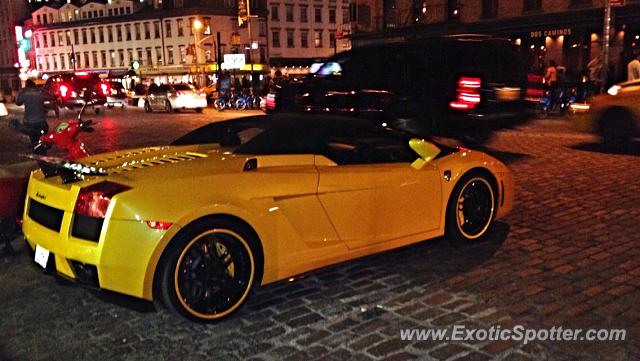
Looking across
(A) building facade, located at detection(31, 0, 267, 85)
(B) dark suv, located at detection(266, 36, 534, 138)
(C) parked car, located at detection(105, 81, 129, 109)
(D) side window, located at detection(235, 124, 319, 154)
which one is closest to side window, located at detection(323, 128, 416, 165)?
(D) side window, located at detection(235, 124, 319, 154)

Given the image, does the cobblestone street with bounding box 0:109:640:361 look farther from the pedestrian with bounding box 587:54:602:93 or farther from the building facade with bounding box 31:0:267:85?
the building facade with bounding box 31:0:267:85

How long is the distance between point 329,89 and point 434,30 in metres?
25.6

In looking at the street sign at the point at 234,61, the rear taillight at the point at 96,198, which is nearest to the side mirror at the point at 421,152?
the rear taillight at the point at 96,198

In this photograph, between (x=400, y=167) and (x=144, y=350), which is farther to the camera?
(x=400, y=167)

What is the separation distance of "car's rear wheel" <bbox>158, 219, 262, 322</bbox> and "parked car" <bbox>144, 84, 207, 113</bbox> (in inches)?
1029

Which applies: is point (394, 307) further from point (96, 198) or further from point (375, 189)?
point (96, 198)

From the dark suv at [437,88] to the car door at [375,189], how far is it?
536 centimetres

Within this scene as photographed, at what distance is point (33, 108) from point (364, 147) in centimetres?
970

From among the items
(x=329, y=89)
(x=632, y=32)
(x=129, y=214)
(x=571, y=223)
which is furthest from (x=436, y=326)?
(x=632, y=32)

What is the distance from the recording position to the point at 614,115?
38.1 ft

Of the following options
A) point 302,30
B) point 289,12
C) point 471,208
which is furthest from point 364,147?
point 289,12

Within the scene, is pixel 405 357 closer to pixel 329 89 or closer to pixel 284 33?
pixel 329 89

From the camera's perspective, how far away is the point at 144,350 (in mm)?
3729

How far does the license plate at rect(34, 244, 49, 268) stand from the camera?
413 centimetres
